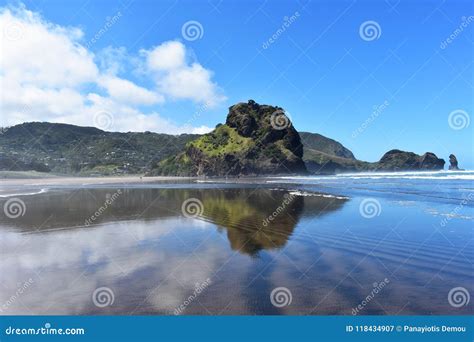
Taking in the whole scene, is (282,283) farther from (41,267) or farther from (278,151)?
(278,151)

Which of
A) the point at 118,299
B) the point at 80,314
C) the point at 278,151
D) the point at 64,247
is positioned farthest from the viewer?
the point at 278,151

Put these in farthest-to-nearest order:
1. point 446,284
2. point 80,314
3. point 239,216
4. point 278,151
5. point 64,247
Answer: point 278,151 → point 239,216 → point 64,247 → point 446,284 → point 80,314

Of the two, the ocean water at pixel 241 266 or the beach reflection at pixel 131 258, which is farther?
the beach reflection at pixel 131 258

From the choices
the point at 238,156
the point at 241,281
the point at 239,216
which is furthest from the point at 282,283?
the point at 238,156

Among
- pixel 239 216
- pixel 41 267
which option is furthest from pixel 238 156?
pixel 41 267

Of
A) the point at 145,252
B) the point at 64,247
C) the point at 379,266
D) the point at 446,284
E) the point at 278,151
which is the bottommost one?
the point at 446,284

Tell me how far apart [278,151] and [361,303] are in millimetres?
191484

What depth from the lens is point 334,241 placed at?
15781 millimetres

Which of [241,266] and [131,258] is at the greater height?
[131,258]

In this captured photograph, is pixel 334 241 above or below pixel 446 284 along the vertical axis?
above

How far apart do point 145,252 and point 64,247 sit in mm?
3727

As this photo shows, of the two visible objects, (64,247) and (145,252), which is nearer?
(145,252)

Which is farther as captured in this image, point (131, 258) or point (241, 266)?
point (131, 258)

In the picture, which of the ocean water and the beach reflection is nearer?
the ocean water
